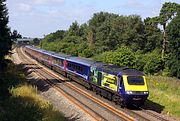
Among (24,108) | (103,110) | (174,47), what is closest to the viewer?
(24,108)

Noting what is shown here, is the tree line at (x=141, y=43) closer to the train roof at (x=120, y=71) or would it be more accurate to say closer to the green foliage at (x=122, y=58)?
the green foliage at (x=122, y=58)

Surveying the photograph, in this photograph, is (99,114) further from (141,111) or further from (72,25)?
(72,25)

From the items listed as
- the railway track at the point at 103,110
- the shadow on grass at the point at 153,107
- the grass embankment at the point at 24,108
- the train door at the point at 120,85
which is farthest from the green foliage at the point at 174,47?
the train door at the point at 120,85

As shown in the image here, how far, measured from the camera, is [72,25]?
152 meters

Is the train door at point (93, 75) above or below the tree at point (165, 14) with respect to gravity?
below

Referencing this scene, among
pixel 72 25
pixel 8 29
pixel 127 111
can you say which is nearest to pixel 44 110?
pixel 127 111

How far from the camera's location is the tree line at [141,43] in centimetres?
6141

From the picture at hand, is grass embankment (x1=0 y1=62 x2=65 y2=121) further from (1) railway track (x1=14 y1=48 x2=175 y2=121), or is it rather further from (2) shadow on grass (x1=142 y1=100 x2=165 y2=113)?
(2) shadow on grass (x1=142 y1=100 x2=165 y2=113)

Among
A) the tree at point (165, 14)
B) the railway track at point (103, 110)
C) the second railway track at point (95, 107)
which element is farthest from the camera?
the tree at point (165, 14)

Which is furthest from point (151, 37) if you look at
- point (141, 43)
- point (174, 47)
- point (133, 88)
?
point (133, 88)

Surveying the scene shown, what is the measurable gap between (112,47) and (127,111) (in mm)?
69583

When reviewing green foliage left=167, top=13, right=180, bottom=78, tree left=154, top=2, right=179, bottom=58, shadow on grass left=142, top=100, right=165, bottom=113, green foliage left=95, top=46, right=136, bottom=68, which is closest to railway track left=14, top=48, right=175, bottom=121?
shadow on grass left=142, top=100, right=165, bottom=113

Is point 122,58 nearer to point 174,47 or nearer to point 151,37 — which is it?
point 174,47

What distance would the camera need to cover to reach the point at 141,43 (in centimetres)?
8981
